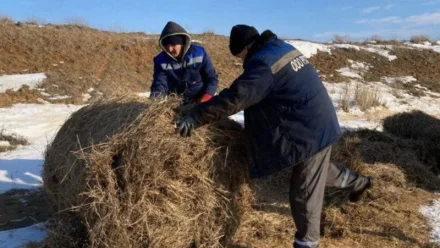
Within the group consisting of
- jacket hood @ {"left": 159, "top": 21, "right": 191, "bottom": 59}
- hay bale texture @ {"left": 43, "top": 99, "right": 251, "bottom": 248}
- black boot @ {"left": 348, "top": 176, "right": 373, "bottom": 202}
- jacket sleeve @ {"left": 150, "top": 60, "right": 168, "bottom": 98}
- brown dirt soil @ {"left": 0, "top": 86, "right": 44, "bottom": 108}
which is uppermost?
jacket hood @ {"left": 159, "top": 21, "right": 191, "bottom": 59}

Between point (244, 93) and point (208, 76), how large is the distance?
171cm

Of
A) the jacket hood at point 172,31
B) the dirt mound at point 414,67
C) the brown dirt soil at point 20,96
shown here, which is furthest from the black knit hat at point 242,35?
the dirt mound at point 414,67

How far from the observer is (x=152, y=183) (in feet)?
10.2

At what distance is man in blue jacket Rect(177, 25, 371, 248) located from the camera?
312 cm

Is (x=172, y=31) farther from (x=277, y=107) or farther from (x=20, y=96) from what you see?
(x=20, y=96)

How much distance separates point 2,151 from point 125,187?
489 centimetres

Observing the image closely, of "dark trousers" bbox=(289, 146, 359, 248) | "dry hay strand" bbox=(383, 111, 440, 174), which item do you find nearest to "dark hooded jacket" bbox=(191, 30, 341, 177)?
"dark trousers" bbox=(289, 146, 359, 248)

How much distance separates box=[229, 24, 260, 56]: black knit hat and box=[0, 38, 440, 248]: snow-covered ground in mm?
2477

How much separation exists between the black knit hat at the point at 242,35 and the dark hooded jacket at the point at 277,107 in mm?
61

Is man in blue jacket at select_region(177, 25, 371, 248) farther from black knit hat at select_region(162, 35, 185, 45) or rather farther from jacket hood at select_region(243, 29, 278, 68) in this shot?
black knit hat at select_region(162, 35, 185, 45)

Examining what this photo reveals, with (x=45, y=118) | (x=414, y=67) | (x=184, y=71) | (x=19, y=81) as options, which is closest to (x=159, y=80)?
(x=184, y=71)

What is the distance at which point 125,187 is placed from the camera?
3107 millimetres

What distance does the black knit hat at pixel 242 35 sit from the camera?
3324 mm

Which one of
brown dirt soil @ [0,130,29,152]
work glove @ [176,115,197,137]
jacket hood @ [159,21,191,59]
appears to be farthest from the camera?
brown dirt soil @ [0,130,29,152]
